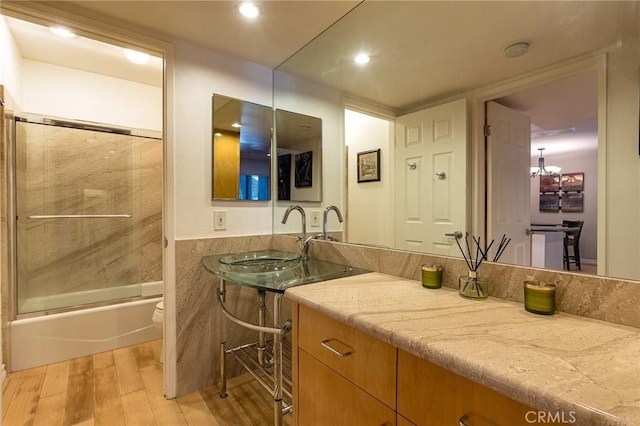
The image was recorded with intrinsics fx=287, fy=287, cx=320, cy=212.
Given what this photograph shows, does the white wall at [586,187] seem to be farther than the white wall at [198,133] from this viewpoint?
No

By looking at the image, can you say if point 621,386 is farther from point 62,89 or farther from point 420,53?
point 62,89

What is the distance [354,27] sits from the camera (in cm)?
160

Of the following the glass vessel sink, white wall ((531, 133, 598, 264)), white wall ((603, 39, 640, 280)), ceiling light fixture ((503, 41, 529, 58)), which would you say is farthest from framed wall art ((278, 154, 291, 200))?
white wall ((603, 39, 640, 280))

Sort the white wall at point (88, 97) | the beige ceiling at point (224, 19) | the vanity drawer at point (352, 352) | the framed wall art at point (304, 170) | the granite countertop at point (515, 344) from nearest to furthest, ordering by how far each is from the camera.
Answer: the granite countertop at point (515, 344), the vanity drawer at point (352, 352), the beige ceiling at point (224, 19), the framed wall art at point (304, 170), the white wall at point (88, 97)

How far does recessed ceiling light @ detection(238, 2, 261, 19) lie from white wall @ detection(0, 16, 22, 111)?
1.51 meters

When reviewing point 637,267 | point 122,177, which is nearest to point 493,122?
point 637,267

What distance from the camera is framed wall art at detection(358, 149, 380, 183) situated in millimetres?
1673

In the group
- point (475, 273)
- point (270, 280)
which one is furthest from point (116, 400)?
point (475, 273)

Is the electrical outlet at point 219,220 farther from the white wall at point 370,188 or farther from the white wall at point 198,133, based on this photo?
the white wall at point 370,188

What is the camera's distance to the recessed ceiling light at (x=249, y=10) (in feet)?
4.71

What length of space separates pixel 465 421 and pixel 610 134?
889mm

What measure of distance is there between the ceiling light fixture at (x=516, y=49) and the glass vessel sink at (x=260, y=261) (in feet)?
4.39

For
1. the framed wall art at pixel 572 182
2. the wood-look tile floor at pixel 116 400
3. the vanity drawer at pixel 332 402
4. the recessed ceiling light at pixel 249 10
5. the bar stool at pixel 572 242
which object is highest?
the recessed ceiling light at pixel 249 10

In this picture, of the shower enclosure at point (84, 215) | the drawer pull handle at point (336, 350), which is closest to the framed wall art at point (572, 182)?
the drawer pull handle at point (336, 350)
